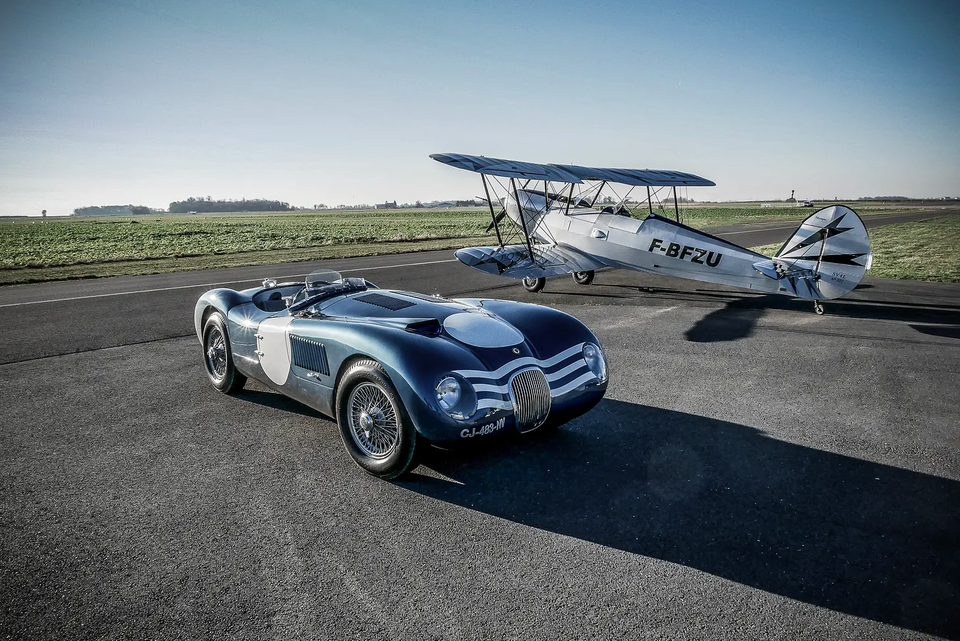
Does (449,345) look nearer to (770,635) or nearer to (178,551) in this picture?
(178,551)

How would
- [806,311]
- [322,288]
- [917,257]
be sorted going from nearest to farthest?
[322,288] < [806,311] < [917,257]

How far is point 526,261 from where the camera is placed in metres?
13.4

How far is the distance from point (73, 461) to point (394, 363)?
3.00m

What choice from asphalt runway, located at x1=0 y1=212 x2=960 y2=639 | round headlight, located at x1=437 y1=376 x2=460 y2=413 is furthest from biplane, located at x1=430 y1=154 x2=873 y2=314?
round headlight, located at x1=437 y1=376 x2=460 y2=413

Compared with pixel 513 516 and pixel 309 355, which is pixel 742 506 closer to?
pixel 513 516

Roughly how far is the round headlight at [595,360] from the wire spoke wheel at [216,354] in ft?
13.0

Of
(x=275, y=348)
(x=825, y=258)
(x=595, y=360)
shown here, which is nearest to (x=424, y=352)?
(x=595, y=360)

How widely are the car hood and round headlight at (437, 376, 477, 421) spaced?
0.46 meters

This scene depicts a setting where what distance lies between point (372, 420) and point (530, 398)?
1.22 meters

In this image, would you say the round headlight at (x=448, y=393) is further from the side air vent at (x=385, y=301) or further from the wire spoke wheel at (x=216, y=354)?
the wire spoke wheel at (x=216, y=354)

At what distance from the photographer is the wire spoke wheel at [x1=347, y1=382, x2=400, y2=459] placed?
13.7 ft

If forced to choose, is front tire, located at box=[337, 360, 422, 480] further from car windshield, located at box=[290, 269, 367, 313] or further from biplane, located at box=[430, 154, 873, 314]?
biplane, located at box=[430, 154, 873, 314]

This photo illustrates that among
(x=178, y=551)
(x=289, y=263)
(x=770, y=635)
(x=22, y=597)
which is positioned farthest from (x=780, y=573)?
(x=289, y=263)

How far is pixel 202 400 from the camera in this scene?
6.09 meters
